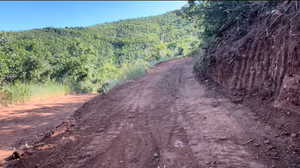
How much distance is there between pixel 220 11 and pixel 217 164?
11.5m

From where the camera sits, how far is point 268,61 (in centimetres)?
534

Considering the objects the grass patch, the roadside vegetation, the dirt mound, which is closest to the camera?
the dirt mound

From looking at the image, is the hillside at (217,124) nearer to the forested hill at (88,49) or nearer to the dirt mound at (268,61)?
the dirt mound at (268,61)

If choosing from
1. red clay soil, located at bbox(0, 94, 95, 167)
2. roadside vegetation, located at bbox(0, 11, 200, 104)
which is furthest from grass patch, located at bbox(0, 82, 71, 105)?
red clay soil, located at bbox(0, 94, 95, 167)

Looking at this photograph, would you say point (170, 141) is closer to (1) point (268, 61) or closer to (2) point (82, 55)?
(1) point (268, 61)

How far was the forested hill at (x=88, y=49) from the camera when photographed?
15062 millimetres

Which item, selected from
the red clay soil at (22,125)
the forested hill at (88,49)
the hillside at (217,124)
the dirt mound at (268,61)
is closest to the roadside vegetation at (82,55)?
the forested hill at (88,49)

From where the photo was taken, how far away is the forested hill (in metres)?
15.1

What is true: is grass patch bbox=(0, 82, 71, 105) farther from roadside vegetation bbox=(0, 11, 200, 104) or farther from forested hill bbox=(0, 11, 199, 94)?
forested hill bbox=(0, 11, 199, 94)

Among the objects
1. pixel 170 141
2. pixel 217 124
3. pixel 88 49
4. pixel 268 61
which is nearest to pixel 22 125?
pixel 170 141

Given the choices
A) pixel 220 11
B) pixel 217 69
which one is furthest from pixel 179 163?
pixel 220 11

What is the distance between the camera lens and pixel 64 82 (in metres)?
16.8

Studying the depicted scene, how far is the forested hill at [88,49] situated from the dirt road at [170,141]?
9345mm

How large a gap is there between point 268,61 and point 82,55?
17.6m
